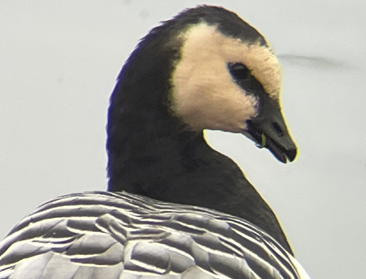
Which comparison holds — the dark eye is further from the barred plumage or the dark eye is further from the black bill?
the barred plumage

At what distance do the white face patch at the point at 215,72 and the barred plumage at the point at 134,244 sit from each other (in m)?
0.14

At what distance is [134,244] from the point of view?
2.33ft

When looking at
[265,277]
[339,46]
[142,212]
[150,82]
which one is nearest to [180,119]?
[150,82]

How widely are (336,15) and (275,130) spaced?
77 centimetres

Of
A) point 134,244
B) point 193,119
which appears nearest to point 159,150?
point 193,119

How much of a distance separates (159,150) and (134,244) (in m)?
0.30

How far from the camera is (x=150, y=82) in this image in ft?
3.21

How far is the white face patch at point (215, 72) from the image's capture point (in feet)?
3.17

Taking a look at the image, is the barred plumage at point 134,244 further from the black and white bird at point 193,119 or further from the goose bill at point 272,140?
the goose bill at point 272,140

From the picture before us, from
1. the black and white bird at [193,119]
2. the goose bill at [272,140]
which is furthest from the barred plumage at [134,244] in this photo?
the goose bill at [272,140]

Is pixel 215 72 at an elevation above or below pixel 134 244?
above

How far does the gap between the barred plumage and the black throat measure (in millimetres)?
96

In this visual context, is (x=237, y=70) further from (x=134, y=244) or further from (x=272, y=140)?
(x=134, y=244)

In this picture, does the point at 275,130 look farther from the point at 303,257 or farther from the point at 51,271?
the point at 303,257
